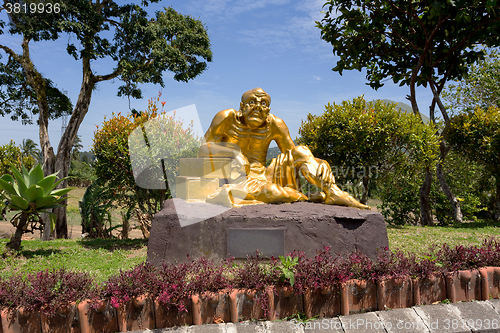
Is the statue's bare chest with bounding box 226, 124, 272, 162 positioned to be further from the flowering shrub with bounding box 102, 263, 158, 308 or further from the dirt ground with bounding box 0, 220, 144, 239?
the dirt ground with bounding box 0, 220, 144, 239

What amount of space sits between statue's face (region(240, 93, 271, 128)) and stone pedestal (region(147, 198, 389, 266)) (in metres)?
1.45

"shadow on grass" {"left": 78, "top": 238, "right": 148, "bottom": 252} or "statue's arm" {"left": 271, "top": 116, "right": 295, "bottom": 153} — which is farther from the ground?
"statue's arm" {"left": 271, "top": 116, "right": 295, "bottom": 153}

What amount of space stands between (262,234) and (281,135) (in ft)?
6.01

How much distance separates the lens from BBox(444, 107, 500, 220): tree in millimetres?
9000

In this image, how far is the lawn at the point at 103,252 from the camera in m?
4.36

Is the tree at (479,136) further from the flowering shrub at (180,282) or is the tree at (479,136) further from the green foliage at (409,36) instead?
the flowering shrub at (180,282)

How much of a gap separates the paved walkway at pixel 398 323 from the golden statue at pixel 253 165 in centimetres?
155

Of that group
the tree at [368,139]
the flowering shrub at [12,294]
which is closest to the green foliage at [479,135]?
the tree at [368,139]

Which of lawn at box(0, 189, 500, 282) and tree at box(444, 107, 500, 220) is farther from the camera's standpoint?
tree at box(444, 107, 500, 220)

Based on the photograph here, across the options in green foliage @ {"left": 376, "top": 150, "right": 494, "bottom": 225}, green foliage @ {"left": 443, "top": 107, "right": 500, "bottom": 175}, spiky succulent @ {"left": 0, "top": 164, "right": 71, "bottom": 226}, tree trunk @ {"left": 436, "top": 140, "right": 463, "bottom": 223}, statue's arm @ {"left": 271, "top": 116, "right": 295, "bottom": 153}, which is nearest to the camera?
spiky succulent @ {"left": 0, "top": 164, "right": 71, "bottom": 226}

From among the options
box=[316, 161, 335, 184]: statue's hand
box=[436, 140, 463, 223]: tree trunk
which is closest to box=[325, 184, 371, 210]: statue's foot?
box=[316, 161, 335, 184]: statue's hand

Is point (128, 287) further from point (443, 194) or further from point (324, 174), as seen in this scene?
point (443, 194)

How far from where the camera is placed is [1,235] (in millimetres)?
8703

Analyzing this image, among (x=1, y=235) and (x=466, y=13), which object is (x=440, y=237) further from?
(x=1, y=235)
